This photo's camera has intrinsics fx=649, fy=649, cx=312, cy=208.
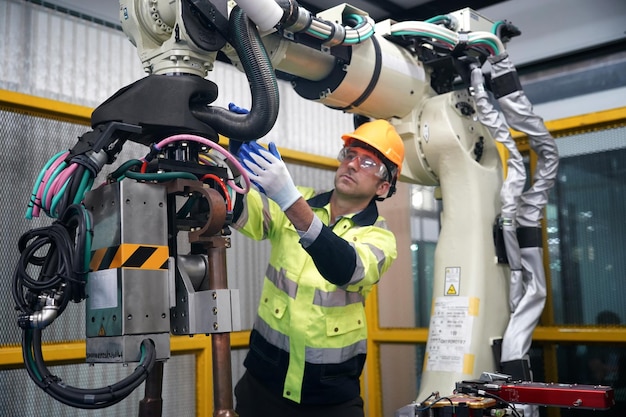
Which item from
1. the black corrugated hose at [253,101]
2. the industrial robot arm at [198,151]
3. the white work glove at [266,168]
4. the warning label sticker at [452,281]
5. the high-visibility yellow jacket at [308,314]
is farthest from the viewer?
the warning label sticker at [452,281]

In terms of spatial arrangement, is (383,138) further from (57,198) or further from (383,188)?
(57,198)

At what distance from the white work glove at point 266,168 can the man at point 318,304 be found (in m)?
0.41

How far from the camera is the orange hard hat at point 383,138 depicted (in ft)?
9.50

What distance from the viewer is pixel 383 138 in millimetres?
2906

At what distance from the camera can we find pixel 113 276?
5.48ft

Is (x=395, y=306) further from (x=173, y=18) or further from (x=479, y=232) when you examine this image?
(x=173, y=18)

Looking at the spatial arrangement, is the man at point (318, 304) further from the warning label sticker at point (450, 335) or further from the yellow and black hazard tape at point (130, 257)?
the yellow and black hazard tape at point (130, 257)

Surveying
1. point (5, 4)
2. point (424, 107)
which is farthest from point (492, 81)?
point (5, 4)

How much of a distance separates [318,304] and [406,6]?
3.02m

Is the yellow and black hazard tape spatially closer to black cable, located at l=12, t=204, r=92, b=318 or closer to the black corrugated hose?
black cable, located at l=12, t=204, r=92, b=318

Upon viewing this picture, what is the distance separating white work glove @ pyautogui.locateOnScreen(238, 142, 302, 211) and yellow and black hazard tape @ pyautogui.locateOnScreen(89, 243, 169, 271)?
52cm

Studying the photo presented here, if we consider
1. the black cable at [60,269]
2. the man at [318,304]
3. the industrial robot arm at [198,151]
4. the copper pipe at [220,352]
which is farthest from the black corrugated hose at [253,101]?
the man at [318,304]

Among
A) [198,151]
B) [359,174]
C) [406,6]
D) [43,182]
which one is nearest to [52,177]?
[43,182]

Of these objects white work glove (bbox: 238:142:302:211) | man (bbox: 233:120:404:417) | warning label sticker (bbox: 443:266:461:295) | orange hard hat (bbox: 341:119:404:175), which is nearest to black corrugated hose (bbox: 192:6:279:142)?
white work glove (bbox: 238:142:302:211)
